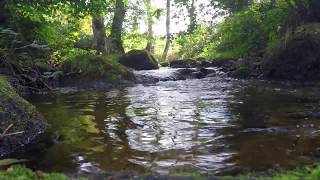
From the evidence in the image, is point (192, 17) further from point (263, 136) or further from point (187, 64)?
point (263, 136)

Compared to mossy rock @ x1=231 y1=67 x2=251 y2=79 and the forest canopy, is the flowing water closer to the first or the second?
the forest canopy

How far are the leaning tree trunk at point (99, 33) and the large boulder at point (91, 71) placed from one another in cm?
465

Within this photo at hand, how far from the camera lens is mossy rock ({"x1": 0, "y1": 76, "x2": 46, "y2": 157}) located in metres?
5.00

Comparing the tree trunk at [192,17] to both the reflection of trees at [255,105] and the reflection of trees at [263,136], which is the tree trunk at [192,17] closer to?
the reflection of trees at [255,105]

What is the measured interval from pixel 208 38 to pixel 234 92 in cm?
1828

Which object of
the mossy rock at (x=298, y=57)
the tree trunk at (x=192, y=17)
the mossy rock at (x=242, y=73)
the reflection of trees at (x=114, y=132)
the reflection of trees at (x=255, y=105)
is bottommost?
the reflection of trees at (x=114, y=132)

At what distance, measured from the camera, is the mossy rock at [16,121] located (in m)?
5.00

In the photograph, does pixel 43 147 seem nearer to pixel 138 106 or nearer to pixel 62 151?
pixel 62 151

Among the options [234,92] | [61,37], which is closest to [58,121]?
[234,92]

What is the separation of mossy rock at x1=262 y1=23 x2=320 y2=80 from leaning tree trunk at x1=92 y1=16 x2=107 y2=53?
8079 millimetres

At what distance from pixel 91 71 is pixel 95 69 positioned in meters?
0.17

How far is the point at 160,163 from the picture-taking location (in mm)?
4312

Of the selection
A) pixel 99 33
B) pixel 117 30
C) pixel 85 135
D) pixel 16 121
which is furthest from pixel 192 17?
pixel 16 121

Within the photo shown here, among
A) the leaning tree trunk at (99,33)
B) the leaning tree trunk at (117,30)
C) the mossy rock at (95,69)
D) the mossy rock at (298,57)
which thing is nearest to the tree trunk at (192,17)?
the leaning tree trunk at (117,30)
